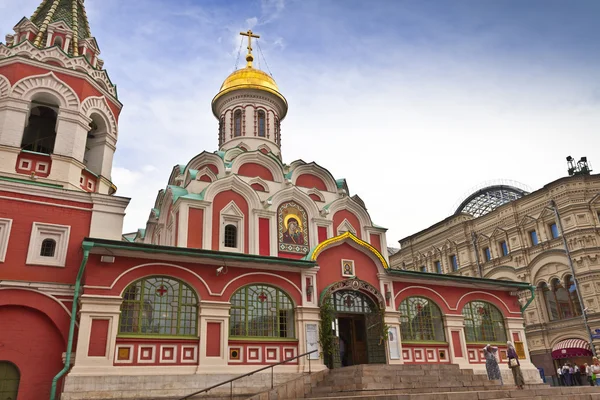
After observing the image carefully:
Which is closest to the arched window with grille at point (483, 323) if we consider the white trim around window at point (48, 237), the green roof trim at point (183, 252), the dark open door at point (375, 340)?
the dark open door at point (375, 340)


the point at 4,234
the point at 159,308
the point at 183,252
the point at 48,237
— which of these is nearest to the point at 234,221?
the point at 183,252

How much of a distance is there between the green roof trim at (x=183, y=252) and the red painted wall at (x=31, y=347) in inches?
85.2

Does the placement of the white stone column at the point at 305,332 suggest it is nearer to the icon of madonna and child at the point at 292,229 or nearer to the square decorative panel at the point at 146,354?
the icon of madonna and child at the point at 292,229

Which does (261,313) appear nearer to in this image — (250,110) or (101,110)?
(101,110)

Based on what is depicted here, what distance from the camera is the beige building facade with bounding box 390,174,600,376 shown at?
77.9 ft

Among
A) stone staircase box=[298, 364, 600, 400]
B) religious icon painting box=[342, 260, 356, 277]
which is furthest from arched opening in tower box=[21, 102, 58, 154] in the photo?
stone staircase box=[298, 364, 600, 400]

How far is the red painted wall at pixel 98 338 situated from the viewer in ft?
35.0

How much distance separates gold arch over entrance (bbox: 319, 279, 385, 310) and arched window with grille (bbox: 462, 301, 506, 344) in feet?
11.2

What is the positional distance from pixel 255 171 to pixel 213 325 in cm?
732

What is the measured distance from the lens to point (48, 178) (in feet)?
42.3

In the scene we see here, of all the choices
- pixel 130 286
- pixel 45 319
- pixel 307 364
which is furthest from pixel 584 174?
pixel 45 319

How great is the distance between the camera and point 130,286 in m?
11.6

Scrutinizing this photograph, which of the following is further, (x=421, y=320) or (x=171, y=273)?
(x=421, y=320)

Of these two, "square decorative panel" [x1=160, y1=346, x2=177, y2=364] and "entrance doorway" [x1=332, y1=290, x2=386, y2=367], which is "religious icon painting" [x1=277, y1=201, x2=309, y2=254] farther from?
"square decorative panel" [x1=160, y1=346, x2=177, y2=364]
